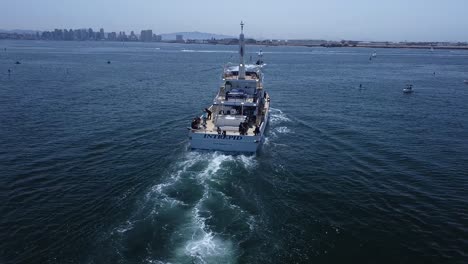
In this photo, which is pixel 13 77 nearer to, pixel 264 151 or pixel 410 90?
pixel 264 151

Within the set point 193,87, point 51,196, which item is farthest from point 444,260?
point 193,87

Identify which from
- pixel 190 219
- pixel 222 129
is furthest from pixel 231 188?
pixel 222 129

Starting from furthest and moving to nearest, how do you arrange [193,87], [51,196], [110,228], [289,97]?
[193,87], [289,97], [51,196], [110,228]

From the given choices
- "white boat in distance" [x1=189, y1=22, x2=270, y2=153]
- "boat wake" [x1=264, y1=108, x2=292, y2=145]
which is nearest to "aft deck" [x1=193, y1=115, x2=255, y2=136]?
"white boat in distance" [x1=189, y1=22, x2=270, y2=153]

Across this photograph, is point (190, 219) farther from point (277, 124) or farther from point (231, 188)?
point (277, 124)

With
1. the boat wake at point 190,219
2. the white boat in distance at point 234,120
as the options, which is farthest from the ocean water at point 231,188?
the white boat in distance at point 234,120
